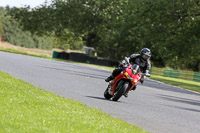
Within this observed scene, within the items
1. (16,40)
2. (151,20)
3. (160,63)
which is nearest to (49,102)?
(151,20)

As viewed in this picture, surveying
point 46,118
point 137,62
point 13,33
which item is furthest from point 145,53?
point 13,33

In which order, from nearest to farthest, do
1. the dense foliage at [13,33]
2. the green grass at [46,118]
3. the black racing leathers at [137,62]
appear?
the green grass at [46,118]
the black racing leathers at [137,62]
the dense foliage at [13,33]

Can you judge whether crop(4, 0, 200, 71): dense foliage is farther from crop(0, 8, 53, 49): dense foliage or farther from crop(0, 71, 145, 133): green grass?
crop(0, 71, 145, 133): green grass

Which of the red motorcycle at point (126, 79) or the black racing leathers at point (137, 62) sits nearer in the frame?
the red motorcycle at point (126, 79)

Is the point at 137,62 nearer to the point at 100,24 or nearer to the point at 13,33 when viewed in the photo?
the point at 100,24

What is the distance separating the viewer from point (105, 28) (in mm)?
67812

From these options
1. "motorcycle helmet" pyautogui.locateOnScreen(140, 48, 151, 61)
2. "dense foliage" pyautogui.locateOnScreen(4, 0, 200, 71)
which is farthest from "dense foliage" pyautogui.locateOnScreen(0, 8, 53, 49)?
"motorcycle helmet" pyautogui.locateOnScreen(140, 48, 151, 61)

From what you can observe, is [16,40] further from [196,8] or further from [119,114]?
[119,114]

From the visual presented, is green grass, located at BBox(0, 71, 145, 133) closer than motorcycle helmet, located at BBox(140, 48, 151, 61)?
Yes

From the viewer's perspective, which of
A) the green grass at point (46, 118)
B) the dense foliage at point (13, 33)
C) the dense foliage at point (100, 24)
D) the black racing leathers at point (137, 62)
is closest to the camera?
the green grass at point (46, 118)

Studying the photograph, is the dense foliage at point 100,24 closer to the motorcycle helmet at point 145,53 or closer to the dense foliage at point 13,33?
the dense foliage at point 13,33

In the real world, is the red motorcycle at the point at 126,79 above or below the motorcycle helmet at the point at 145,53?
below

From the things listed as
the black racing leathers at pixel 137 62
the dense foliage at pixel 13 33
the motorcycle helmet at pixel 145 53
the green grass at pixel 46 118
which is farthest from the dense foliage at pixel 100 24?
the green grass at pixel 46 118

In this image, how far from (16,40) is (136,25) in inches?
1736
